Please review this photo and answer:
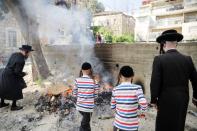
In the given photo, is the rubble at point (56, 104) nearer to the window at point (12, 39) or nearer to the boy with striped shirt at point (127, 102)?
the boy with striped shirt at point (127, 102)

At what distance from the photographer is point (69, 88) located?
8.38 m

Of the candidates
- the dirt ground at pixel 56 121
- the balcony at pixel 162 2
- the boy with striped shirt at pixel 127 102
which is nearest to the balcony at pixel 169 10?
the balcony at pixel 162 2

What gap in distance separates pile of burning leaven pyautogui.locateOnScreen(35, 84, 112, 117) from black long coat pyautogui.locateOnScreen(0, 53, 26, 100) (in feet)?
2.62

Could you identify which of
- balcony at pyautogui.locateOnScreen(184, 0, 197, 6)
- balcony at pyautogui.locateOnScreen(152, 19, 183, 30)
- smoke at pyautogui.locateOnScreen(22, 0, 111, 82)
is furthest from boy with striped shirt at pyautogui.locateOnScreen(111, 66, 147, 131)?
balcony at pyautogui.locateOnScreen(184, 0, 197, 6)

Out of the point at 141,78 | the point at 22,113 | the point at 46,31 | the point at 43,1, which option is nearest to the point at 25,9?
the point at 43,1

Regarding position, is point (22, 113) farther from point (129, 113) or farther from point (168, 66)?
point (168, 66)

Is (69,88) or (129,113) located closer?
(129,113)

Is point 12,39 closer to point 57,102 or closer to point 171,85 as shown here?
point 57,102

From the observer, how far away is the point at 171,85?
3844 millimetres

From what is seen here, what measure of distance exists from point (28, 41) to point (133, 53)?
192 inches

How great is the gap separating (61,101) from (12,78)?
5.46 ft

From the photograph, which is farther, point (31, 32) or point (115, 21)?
point (115, 21)

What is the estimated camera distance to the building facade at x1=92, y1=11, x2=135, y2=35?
31703mm

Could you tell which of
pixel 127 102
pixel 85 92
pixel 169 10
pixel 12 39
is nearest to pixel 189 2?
pixel 169 10
